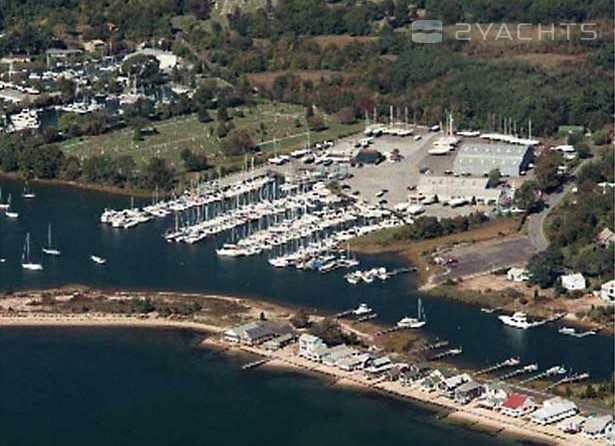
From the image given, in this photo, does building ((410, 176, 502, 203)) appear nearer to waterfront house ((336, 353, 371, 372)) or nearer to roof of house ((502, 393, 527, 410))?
waterfront house ((336, 353, 371, 372))

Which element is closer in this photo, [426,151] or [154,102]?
[426,151]

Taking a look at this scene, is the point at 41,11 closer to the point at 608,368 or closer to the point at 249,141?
the point at 249,141

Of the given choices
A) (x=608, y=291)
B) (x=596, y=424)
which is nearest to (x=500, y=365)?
(x=596, y=424)

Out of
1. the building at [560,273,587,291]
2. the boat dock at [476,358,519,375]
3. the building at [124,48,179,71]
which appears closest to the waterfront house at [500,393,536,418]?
the boat dock at [476,358,519,375]

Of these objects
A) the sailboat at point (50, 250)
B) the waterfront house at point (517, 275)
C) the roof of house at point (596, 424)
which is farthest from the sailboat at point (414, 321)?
the sailboat at point (50, 250)

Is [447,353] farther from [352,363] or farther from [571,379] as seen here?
[571,379]

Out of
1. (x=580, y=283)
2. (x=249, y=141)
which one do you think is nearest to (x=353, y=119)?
(x=249, y=141)
